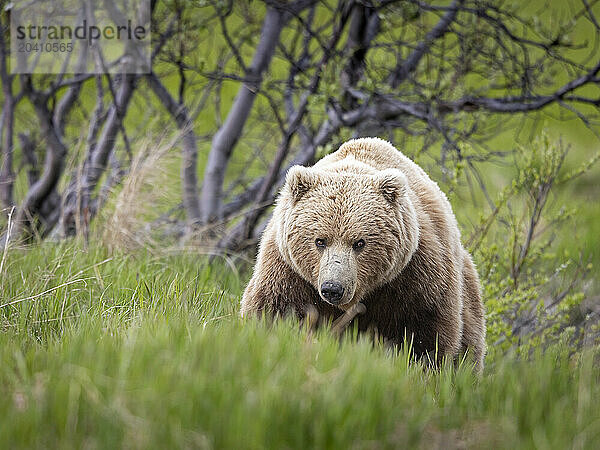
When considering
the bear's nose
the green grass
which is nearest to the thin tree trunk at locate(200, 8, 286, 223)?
the bear's nose

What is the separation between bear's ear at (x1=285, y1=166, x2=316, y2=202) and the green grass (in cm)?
74

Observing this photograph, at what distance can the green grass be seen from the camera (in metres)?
2.11

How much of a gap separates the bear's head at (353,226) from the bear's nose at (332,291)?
4.8 inches

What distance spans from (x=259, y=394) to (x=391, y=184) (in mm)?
1481

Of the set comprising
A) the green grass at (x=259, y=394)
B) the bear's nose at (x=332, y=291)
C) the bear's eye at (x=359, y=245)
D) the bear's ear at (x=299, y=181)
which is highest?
the bear's ear at (x=299, y=181)

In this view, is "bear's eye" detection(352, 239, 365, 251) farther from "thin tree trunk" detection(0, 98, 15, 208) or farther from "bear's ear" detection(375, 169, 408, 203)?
"thin tree trunk" detection(0, 98, 15, 208)

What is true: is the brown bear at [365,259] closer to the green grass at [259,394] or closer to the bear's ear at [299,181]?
the bear's ear at [299,181]

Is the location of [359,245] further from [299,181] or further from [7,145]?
[7,145]

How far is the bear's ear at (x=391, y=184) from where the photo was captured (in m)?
3.42

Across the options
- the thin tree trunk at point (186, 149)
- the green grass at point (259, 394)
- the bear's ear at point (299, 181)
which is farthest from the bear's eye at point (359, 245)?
the thin tree trunk at point (186, 149)

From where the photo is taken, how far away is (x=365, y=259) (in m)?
3.37

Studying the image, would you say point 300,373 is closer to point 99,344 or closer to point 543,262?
point 99,344

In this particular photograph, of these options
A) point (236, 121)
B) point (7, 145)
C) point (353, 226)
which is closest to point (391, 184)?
point (353, 226)

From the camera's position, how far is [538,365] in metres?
2.76
